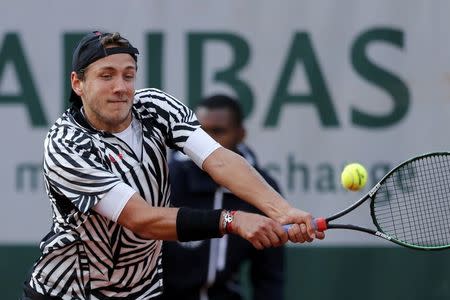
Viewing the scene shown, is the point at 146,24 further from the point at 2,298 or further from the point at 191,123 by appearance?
the point at 191,123

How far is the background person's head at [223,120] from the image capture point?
19.9 feet

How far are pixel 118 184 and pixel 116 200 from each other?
2.4 inches

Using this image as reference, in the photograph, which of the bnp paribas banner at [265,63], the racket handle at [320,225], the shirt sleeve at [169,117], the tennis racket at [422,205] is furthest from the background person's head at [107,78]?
the bnp paribas banner at [265,63]

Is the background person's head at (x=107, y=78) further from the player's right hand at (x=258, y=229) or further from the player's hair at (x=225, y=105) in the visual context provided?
the player's hair at (x=225, y=105)

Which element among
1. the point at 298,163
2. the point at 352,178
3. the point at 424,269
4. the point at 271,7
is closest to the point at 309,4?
the point at 271,7

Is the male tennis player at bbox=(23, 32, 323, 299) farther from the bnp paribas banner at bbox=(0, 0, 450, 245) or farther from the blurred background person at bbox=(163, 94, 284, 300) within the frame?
the bnp paribas banner at bbox=(0, 0, 450, 245)

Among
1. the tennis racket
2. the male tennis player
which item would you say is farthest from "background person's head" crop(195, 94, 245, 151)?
the male tennis player

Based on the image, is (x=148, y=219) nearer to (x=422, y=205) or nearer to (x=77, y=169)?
(x=77, y=169)

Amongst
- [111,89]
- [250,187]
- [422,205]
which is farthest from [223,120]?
[111,89]

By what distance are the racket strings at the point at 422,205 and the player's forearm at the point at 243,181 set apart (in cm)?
66

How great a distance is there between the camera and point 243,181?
494 cm

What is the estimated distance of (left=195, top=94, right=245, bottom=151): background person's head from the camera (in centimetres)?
606

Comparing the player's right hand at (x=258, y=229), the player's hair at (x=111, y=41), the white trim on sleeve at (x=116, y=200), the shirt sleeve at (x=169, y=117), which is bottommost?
the player's right hand at (x=258, y=229)

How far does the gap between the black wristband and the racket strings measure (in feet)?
3.15
